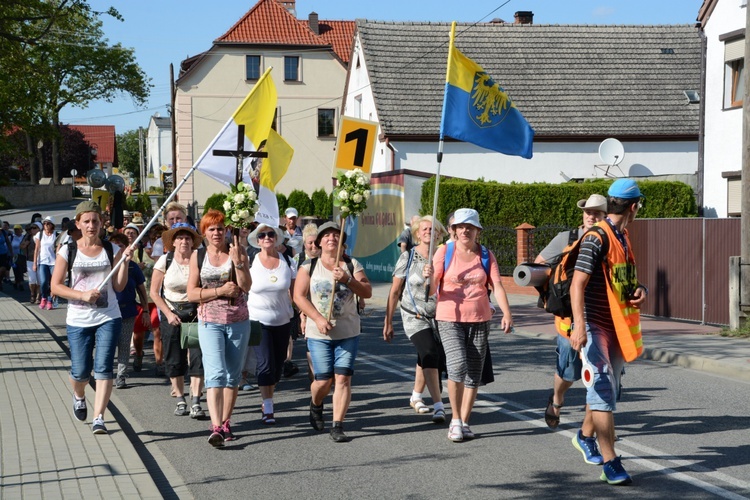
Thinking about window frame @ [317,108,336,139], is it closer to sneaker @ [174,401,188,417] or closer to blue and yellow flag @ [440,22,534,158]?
blue and yellow flag @ [440,22,534,158]

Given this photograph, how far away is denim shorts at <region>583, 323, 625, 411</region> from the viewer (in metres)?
6.38

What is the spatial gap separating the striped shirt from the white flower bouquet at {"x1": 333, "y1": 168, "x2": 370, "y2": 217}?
8.51 feet

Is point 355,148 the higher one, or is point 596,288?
point 355,148

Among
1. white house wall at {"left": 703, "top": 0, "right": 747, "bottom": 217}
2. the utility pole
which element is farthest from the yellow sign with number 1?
white house wall at {"left": 703, "top": 0, "right": 747, "bottom": 217}

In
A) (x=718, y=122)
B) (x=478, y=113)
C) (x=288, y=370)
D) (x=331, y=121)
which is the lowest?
(x=288, y=370)

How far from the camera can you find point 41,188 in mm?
76750

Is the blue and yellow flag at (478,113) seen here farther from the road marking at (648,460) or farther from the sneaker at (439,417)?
the sneaker at (439,417)

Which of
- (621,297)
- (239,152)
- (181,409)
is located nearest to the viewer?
(621,297)

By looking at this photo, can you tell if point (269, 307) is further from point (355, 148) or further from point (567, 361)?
point (567, 361)

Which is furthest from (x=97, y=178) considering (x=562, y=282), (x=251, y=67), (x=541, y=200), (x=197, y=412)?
(x=251, y=67)

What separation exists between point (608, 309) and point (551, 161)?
28.5m

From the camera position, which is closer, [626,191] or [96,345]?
[626,191]

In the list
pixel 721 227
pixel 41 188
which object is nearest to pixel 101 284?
pixel 721 227

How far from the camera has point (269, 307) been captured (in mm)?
8984
